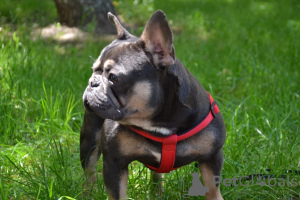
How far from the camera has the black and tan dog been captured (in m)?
2.61

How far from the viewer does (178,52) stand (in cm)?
586

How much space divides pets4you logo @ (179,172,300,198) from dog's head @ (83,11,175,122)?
762 mm

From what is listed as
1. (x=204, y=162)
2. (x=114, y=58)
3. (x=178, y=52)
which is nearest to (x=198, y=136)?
(x=204, y=162)

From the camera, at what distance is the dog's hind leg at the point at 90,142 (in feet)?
10.6

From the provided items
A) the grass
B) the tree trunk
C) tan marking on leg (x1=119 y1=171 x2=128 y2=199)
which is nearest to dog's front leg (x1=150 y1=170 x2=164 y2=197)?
the grass

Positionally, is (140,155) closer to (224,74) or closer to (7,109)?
(7,109)

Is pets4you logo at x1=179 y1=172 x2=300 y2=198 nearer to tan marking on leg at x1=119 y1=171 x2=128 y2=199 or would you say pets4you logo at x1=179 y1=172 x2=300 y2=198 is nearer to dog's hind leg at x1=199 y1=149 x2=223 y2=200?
dog's hind leg at x1=199 y1=149 x2=223 y2=200

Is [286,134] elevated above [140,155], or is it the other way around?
[140,155]

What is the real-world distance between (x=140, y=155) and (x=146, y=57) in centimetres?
64

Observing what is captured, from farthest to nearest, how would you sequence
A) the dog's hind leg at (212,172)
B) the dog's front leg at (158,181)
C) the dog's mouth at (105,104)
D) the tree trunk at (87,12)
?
1. the tree trunk at (87,12)
2. the dog's front leg at (158,181)
3. the dog's hind leg at (212,172)
4. the dog's mouth at (105,104)

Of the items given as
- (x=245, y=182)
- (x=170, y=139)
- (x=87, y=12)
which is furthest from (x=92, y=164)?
(x=87, y=12)

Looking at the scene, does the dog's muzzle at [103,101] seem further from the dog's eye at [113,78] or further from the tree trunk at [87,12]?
the tree trunk at [87,12]

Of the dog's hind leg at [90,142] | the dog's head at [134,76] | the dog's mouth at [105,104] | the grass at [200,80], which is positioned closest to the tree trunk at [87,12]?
the grass at [200,80]

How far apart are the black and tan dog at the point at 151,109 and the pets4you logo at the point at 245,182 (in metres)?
0.16
